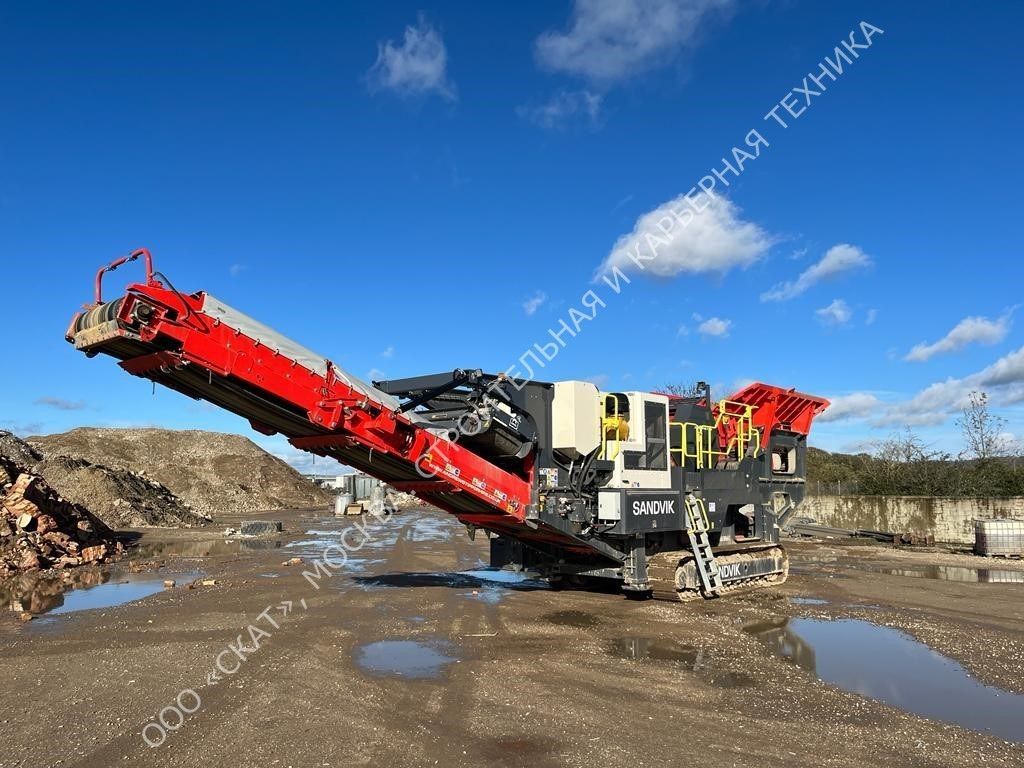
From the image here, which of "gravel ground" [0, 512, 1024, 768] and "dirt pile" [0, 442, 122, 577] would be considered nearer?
"gravel ground" [0, 512, 1024, 768]

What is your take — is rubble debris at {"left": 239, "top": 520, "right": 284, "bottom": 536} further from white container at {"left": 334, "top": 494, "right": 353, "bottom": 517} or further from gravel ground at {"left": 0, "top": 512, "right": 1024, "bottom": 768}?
gravel ground at {"left": 0, "top": 512, "right": 1024, "bottom": 768}

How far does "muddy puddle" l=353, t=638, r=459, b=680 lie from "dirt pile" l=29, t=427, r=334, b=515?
138ft

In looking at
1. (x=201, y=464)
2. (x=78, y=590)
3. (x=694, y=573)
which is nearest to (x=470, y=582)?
(x=694, y=573)

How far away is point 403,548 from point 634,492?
42.1ft

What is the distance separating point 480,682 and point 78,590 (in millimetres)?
10614

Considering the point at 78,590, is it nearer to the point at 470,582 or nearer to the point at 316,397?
the point at 470,582

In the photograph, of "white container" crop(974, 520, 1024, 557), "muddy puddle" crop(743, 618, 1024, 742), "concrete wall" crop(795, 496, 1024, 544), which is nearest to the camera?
"muddy puddle" crop(743, 618, 1024, 742)

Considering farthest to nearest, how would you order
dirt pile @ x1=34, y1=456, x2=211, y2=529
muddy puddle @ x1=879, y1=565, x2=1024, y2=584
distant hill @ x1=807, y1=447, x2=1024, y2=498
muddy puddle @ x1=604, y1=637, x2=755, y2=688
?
dirt pile @ x1=34, y1=456, x2=211, y2=529 < distant hill @ x1=807, y1=447, x2=1024, y2=498 < muddy puddle @ x1=879, y1=565, x2=1024, y2=584 < muddy puddle @ x1=604, y1=637, x2=755, y2=688

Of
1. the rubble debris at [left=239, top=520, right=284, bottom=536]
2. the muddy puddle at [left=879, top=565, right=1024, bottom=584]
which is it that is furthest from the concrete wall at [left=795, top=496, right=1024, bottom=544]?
the rubble debris at [left=239, top=520, right=284, bottom=536]

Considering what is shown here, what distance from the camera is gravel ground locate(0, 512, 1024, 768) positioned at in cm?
557

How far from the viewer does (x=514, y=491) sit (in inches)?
425

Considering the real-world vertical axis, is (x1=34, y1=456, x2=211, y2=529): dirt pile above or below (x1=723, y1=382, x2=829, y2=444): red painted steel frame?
below

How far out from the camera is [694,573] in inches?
486

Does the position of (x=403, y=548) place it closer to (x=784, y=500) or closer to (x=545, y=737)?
(x=784, y=500)
